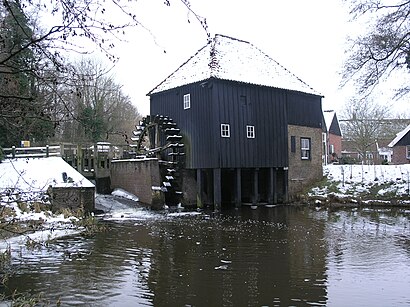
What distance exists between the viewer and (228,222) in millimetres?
14773

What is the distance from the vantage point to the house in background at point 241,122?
19141mm

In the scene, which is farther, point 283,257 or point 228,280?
point 283,257

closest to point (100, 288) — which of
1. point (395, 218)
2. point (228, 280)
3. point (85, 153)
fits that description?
point (228, 280)

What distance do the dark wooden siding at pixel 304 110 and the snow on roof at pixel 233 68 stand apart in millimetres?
359

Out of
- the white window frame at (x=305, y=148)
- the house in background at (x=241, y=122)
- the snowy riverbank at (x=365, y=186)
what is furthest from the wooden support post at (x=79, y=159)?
the snowy riverbank at (x=365, y=186)

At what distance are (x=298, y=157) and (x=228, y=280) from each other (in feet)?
52.7

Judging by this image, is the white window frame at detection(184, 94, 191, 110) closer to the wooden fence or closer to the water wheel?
the water wheel

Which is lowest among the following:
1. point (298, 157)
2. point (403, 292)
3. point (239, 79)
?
point (403, 292)

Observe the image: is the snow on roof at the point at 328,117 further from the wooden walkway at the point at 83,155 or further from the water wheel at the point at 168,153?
the wooden walkway at the point at 83,155

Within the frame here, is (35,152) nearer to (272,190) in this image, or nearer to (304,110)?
(272,190)

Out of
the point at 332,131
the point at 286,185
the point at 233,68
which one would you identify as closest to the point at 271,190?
the point at 286,185

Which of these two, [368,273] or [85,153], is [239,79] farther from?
[368,273]

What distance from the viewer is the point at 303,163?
2305 cm

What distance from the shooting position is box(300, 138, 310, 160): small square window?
2306cm
